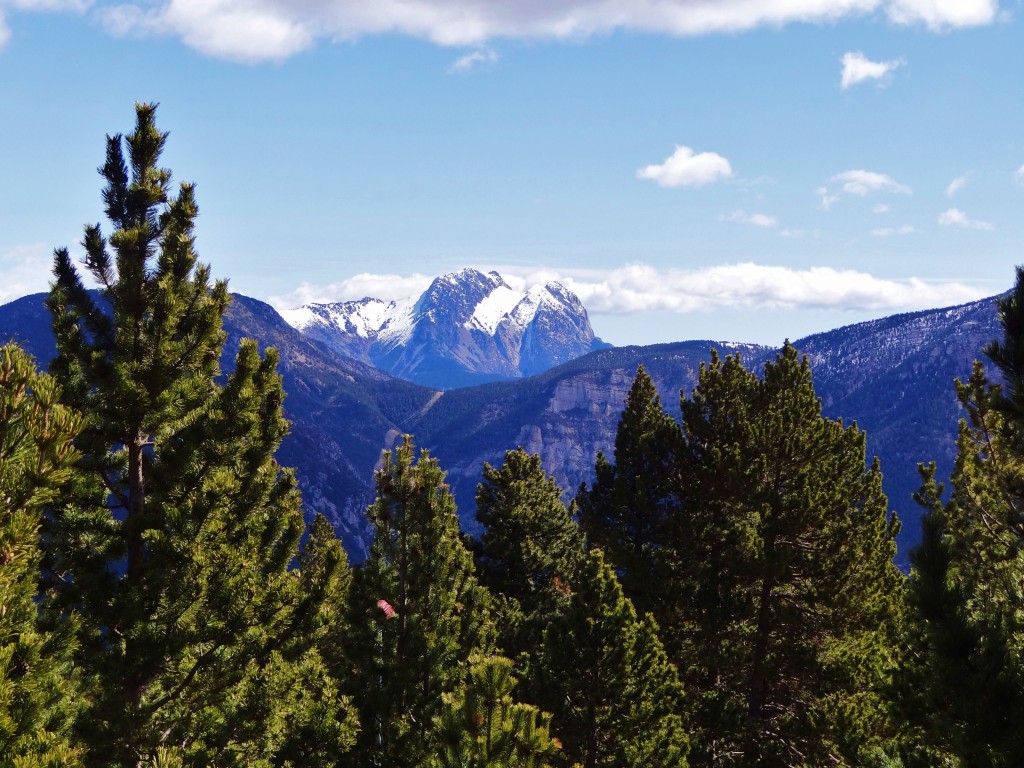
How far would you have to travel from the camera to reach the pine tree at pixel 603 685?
19.4 m

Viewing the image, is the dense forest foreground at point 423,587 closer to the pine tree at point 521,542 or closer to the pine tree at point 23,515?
the pine tree at point 23,515

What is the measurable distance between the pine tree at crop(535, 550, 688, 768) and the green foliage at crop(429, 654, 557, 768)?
1081cm

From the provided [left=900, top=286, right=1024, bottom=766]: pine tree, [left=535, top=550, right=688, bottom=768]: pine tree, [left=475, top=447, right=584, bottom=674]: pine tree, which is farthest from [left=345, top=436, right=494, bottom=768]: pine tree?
[left=475, top=447, right=584, bottom=674]: pine tree

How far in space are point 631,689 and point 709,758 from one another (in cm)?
620

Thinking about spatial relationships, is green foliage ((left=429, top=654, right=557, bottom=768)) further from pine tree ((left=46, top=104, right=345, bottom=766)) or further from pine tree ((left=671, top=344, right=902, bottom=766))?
pine tree ((left=671, top=344, right=902, bottom=766))

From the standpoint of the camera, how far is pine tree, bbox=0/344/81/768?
5777 mm

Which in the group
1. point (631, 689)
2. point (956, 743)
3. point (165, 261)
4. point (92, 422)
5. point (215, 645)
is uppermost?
point (165, 261)

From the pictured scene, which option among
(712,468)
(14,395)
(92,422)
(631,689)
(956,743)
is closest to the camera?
(14,395)

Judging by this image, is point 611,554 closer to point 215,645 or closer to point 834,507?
point 834,507

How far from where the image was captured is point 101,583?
10680 mm

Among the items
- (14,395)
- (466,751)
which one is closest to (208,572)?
(466,751)

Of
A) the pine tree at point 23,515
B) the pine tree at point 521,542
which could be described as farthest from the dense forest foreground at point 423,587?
the pine tree at point 521,542

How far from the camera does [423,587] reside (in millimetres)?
18609

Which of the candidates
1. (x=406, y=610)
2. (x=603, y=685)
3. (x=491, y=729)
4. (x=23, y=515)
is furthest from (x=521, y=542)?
(x=23, y=515)
